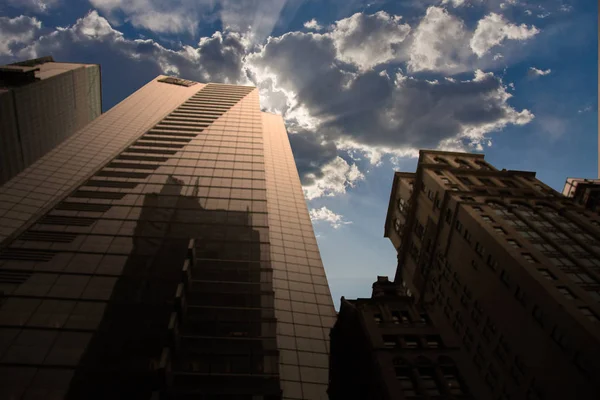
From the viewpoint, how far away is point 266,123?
122 metres

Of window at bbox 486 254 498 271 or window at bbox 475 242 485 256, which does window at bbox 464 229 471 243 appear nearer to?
window at bbox 475 242 485 256

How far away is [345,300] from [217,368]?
733 inches

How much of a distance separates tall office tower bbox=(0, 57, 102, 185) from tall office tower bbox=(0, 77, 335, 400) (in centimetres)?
4272

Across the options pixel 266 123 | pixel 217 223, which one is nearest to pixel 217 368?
pixel 217 223

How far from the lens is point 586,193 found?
68.6 m

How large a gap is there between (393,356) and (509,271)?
65.1 feet

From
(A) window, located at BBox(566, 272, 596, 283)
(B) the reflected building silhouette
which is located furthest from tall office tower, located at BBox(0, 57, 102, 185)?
(A) window, located at BBox(566, 272, 596, 283)

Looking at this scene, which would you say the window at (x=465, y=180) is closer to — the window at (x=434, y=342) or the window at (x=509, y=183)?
the window at (x=509, y=183)

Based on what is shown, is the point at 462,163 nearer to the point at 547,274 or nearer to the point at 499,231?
the point at 499,231

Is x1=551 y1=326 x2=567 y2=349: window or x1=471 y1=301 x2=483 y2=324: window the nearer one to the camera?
x1=551 y1=326 x2=567 y2=349: window

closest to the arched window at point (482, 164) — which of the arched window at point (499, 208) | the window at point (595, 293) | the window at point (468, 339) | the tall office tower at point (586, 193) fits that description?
the tall office tower at point (586, 193)

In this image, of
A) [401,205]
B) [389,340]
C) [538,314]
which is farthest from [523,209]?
[389,340]

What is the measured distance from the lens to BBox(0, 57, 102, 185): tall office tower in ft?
291

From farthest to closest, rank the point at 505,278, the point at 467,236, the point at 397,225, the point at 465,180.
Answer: the point at 397,225
the point at 465,180
the point at 467,236
the point at 505,278
